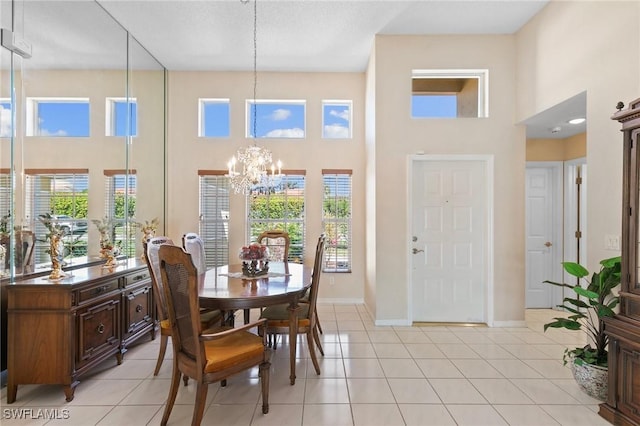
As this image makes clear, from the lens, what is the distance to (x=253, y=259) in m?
2.93

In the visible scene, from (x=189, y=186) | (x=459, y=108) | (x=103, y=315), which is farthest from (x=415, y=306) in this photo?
(x=189, y=186)

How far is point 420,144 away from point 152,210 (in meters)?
3.76

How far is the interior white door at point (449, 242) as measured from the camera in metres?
4.01

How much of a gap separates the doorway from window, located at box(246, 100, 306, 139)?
6.49ft

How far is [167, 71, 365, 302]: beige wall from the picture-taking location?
16.0ft

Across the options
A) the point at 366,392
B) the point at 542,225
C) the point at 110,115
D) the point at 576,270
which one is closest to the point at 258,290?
the point at 366,392

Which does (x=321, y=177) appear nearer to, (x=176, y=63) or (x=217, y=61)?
(x=217, y=61)

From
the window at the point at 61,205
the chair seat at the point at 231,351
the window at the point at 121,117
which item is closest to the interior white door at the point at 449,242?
the chair seat at the point at 231,351

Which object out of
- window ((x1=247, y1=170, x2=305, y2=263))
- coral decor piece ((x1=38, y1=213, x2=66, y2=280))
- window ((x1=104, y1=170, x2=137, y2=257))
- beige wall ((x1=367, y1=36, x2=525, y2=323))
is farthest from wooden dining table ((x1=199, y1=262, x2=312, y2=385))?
window ((x1=247, y1=170, x2=305, y2=263))

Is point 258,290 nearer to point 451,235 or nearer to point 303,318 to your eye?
point 303,318

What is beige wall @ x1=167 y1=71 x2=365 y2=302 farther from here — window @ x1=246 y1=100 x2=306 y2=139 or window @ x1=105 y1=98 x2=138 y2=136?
window @ x1=105 y1=98 x2=138 y2=136

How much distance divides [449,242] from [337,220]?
5.48 ft

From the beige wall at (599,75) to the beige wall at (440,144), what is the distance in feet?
2.17

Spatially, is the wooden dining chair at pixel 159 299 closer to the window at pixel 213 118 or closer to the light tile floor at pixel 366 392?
the light tile floor at pixel 366 392
